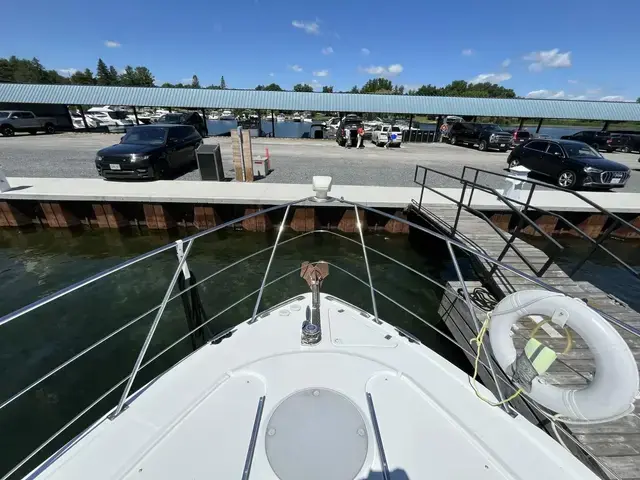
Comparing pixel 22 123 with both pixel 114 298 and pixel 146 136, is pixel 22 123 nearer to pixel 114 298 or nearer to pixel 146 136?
pixel 146 136

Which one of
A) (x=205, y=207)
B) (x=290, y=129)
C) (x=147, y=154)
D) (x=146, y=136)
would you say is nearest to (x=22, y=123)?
(x=146, y=136)

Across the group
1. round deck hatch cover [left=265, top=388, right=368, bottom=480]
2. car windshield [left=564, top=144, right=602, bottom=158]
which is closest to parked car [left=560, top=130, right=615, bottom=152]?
car windshield [left=564, top=144, right=602, bottom=158]

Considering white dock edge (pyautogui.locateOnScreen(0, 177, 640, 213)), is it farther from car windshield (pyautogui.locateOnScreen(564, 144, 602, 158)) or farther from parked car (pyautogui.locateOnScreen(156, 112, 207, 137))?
parked car (pyautogui.locateOnScreen(156, 112, 207, 137))

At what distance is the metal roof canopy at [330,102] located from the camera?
2219cm

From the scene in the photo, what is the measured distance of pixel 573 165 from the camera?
34.5 feet

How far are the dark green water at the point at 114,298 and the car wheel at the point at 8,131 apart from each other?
19.6m

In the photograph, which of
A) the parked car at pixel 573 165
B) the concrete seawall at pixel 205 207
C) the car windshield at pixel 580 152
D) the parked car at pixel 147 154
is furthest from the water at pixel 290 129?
the concrete seawall at pixel 205 207

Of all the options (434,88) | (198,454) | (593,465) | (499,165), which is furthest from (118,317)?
(434,88)

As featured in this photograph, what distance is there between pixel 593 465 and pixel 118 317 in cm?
670

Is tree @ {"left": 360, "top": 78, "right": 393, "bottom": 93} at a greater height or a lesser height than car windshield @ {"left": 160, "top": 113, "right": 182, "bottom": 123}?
greater

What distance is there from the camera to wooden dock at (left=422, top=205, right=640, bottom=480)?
2.39 metres

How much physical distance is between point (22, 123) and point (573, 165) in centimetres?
3403

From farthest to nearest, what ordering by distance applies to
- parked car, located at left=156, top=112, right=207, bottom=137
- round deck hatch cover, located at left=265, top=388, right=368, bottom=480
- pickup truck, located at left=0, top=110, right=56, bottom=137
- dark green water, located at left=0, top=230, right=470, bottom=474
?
parked car, located at left=156, top=112, right=207, bottom=137
pickup truck, located at left=0, top=110, right=56, bottom=137
dark green water, located at left=0, top=230, right=470, bottom=474
round deck hatch cover, located at left=265, top=388, right=368, bottom=480

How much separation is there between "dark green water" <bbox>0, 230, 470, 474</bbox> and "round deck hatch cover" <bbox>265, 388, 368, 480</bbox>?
340cm
